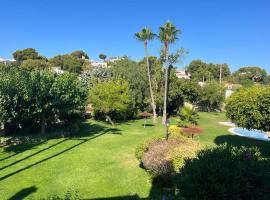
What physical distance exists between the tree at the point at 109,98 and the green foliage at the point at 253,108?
17.6 m

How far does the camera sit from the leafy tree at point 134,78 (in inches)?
1679

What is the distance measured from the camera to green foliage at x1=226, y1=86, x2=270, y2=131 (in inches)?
781

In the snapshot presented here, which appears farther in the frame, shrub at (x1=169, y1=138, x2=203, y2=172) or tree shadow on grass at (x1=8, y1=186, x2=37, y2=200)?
shrub at (x1=169, y1=138, x2=203, y2=172)

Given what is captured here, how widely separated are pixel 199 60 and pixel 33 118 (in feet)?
291

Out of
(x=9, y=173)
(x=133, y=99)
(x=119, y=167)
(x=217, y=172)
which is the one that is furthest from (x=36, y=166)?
(x=133, y=99)

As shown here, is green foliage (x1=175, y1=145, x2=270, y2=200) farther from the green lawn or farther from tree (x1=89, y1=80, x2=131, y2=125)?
tree (x1=89, y1=80, x2=131, y2=125)

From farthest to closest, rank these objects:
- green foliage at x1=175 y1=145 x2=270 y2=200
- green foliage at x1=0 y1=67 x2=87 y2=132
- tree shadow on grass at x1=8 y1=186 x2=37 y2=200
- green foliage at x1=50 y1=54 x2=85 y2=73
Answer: green foliage at x1=50 y1=54 x2=85 y2=73
green foliage at x1=0 y1=67 x2=87 y2=132
tree shadow on grass at x1=8 y1=186 x2=37 y2=200
green foliage at x1=175 y1=145 x2=270 y2=200

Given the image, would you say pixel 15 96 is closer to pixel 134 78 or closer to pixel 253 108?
pixel 253 108

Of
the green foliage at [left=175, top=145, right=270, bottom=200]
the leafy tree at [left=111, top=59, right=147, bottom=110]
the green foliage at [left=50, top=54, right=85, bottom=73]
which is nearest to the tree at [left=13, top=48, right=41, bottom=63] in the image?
the green foliage at [left=50, top=54, right=85, bottom=73]

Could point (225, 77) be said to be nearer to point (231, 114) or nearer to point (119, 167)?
point (231, 114)

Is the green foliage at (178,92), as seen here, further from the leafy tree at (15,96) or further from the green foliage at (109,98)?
the leafy tree at (15,96)

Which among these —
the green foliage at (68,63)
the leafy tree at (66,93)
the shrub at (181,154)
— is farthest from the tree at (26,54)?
the shrub at (181,154)

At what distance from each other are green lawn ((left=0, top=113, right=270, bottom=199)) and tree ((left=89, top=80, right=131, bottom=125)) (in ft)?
31.0

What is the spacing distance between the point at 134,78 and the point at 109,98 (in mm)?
8066
